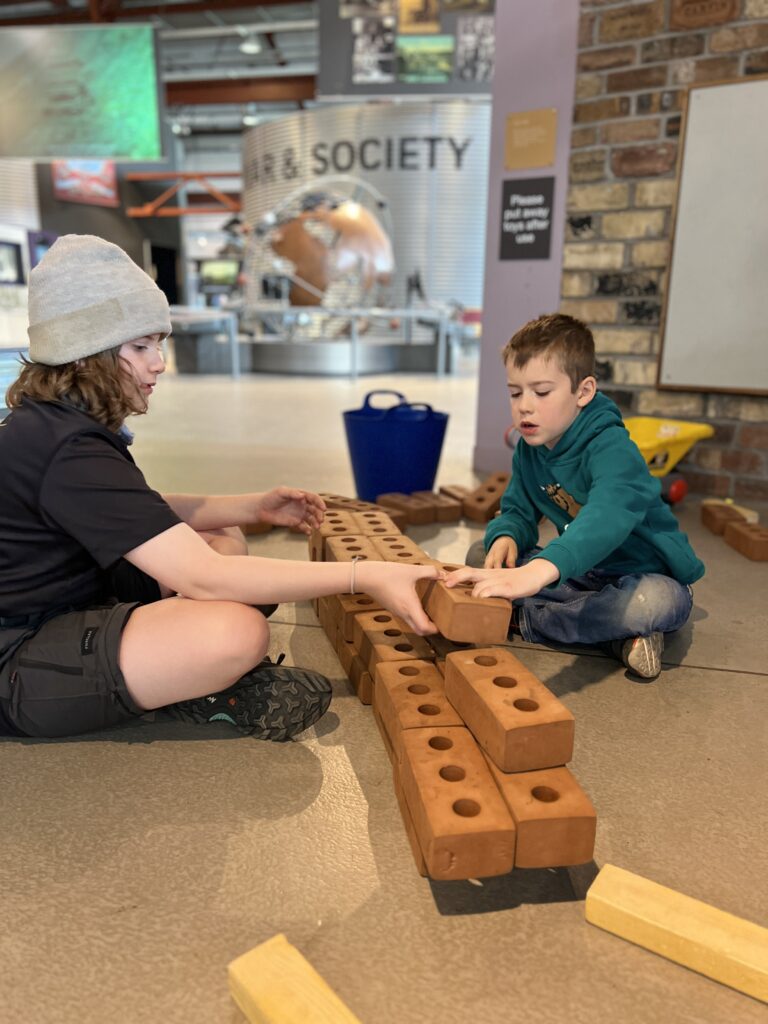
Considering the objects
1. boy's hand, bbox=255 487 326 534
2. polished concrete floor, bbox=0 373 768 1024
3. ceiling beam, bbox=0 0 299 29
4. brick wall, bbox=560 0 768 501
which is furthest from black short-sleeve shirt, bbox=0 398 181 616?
ceiling beam, bbox=0 0 299 29

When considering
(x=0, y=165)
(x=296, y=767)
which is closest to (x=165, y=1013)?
(x=296, y=767)

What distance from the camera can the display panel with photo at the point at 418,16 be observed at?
23.7 feet

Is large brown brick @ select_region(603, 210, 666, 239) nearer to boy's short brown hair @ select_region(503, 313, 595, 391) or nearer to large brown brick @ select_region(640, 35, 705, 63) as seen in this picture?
large brown brick @ select_region(640, 35, 705, 63)

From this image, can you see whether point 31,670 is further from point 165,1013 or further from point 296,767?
point 165,1013

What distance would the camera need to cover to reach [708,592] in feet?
6.55

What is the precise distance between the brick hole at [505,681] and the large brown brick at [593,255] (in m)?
2.48

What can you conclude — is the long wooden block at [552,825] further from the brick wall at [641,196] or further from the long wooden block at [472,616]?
the brick wall at [641,196]

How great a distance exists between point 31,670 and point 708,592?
163 cm

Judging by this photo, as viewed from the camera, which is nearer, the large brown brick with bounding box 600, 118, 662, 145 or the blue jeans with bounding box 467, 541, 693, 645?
the blue jeans with bounding box 467, 541, 693, 645

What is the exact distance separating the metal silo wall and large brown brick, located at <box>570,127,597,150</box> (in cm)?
679

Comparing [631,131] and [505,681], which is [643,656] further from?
[631,131]

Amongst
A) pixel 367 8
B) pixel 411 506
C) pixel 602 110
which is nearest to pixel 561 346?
pixel 411 506

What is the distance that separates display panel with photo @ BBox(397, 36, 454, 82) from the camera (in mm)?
7566

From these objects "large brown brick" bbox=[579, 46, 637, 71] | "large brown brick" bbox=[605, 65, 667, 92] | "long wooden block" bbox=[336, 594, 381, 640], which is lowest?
"long wooden block" bbox=[336, 594, 381, 640]
